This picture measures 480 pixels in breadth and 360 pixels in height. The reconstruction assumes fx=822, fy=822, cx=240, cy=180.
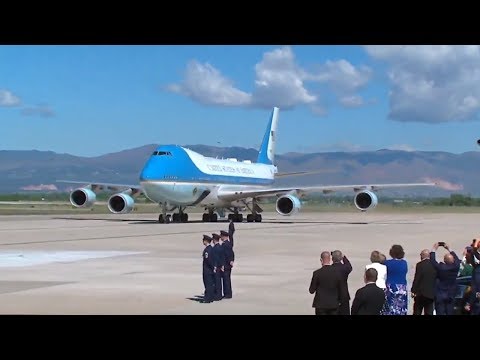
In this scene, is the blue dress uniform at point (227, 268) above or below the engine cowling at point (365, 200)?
below

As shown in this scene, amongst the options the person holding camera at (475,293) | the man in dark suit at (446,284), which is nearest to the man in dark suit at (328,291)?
the man in dark suit at (446,284)

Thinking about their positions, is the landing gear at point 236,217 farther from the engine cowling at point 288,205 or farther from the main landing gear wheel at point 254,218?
the engine cowling at point 288,205

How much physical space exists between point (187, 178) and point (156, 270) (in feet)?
90.3

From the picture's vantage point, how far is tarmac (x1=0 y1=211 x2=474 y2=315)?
14.1 metres

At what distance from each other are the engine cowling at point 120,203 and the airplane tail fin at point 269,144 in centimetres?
1834

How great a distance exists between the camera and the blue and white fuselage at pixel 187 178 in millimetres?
45656

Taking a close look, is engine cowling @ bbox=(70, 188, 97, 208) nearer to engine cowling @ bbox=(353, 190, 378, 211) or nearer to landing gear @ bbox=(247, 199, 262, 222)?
landing gear @ bbox=(247, 199, 262, 222)

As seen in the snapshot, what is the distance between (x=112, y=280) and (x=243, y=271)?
3.58 m

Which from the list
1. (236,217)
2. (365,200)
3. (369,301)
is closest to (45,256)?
(369,301)

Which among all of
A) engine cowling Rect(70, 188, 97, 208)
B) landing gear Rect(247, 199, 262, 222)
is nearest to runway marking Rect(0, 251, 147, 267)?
engine cowling Rect(70, 188, 97, 208)

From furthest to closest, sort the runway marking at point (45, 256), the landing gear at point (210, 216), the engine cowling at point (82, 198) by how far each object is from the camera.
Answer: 1. the landing gear at point (210, 216)
2. the engine cowling at point (82, 198)
3. the runway marking at point (45, 256)

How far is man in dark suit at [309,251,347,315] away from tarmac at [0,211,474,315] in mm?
3029
